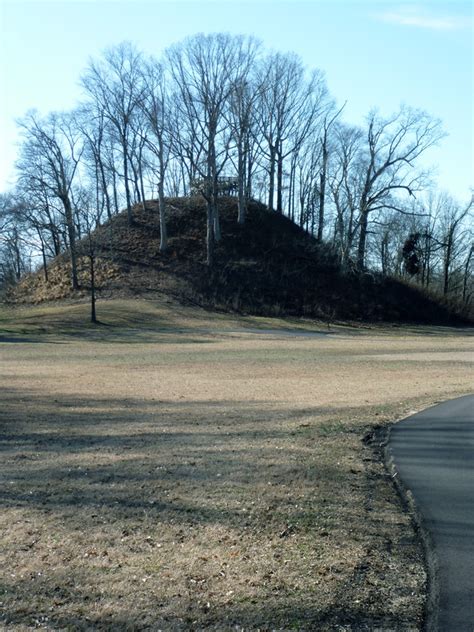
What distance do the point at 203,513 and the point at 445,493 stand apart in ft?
8.60

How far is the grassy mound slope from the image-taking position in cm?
5791

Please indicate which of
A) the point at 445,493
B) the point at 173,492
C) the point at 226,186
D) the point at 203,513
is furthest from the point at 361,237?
the point at 203,513

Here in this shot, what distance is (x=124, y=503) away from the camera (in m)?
6.93

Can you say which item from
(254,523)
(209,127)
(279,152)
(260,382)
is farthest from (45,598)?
(279,152)

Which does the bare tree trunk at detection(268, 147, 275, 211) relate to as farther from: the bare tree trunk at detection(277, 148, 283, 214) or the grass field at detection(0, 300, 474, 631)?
the grass field at detection(0, 300, 474, 631)

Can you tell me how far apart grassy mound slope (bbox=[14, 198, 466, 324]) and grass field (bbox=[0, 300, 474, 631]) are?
39157 mm

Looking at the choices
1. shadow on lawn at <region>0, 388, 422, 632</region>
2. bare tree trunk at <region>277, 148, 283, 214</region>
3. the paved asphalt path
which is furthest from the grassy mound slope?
the paved asphalt path

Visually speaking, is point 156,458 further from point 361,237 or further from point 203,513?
point 361,237

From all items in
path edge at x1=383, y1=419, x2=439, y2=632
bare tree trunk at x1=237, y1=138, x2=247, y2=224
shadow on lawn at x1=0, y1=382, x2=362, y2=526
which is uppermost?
bare tree trunk at x1=237, y1=138, x2=247, y2=224

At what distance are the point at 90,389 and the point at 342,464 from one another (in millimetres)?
11918

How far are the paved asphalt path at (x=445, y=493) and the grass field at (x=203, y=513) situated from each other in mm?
203

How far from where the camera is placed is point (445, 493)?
23.4ft

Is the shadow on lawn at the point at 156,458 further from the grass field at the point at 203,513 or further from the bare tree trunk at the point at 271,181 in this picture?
the bare tree trunk at the point at 271,181

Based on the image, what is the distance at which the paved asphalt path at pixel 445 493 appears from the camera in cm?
459
